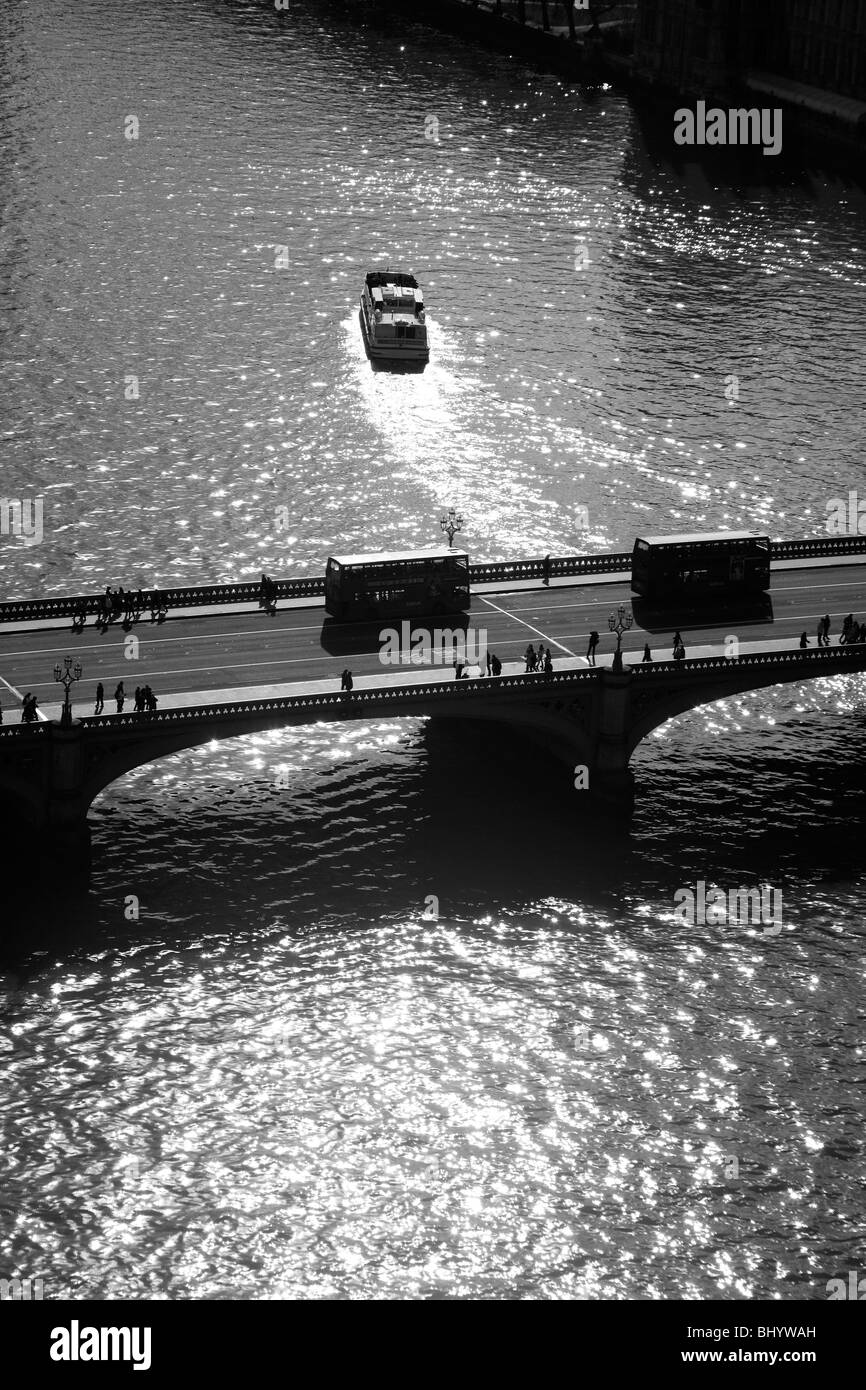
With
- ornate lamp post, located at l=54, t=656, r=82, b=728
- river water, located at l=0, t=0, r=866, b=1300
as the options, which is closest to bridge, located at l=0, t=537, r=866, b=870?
ornate lamp post, located at l=54, t=656, r=82, b=728

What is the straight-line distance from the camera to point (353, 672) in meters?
117

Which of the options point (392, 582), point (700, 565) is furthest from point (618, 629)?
point (392, 582)

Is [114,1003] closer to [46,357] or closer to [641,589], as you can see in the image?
[641,589]

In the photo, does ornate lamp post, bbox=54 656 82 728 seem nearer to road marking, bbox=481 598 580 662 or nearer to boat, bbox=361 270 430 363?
road marking, bbox=481 598 580 662

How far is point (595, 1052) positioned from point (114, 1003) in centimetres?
1978

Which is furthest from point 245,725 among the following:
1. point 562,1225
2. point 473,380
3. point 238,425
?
point 473,380

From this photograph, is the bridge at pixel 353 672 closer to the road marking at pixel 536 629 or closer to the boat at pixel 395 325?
the road marking at pixel 536 629

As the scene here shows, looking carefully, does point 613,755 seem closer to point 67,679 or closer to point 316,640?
point 316,640

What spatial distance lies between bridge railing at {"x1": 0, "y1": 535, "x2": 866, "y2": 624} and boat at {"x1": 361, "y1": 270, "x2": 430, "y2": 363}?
2072 inches

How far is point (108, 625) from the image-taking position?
121m

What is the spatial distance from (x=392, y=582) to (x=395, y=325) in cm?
6119

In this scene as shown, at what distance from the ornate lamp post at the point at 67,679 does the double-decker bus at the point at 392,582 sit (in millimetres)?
14968

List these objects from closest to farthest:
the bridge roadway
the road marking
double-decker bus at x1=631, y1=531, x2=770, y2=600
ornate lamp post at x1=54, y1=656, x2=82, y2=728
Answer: ornate lamp post at x1=54, y1=656, x2=82, y2=728, the bridge roadway, the road marking, double-decker bus at x1=631, y1=531, x2=770, y2=600

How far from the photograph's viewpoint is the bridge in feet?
360
